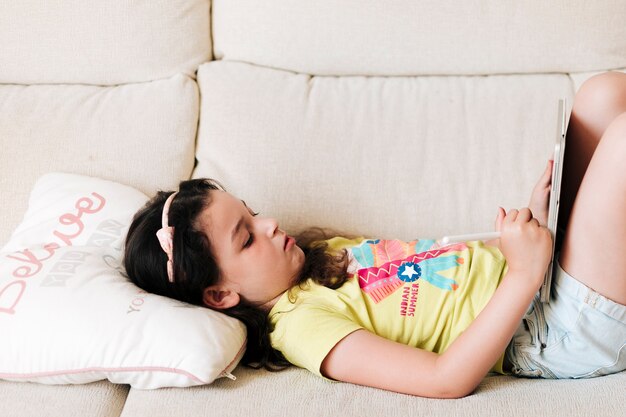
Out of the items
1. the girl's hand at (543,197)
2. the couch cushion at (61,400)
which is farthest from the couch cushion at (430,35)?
the couch cushion at (61,400)

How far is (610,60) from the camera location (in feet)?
4.97

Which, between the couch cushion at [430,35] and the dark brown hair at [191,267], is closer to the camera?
the dark brown hair at [191,267]

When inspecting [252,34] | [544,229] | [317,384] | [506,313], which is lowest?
[317,384]

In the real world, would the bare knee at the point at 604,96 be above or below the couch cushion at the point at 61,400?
above

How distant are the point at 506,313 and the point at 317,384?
1.09 ft

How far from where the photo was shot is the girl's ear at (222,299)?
4.05 feet

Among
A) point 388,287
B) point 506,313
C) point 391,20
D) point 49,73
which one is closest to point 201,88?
point 49,73

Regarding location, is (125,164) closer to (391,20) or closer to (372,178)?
(372,178)

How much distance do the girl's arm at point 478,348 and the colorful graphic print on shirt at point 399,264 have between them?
168 mm

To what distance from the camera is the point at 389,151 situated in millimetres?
1461

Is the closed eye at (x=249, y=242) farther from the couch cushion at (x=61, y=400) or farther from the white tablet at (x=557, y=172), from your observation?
the white tablet at (x=557, y=172)

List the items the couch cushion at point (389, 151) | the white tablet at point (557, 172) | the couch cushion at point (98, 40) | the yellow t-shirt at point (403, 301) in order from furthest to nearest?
the couch cushion at point (98, 40)
the couch cushion at point (389, 151)
the yellow t-shirt at point (403, 301)
the white tablet at point (557, 172)

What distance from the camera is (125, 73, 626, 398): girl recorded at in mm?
1039

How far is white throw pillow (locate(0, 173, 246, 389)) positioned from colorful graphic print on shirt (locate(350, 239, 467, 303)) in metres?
0.26
